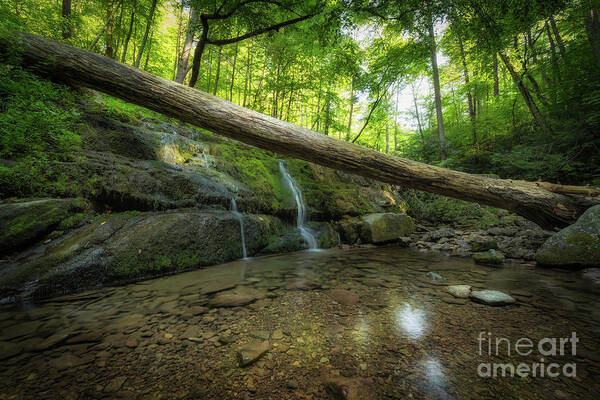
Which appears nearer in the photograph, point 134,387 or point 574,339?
point 134,387

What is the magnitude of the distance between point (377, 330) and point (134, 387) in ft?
5.19

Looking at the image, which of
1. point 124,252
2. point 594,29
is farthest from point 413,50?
point 124,252

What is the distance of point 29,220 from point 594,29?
44.6 ft

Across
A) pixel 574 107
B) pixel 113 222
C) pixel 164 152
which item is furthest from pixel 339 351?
pixel 574 107

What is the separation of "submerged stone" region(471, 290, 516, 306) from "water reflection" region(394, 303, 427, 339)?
2.37 ft

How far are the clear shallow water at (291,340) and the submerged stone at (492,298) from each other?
0.07m

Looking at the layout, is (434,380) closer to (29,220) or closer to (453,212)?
(29,220)

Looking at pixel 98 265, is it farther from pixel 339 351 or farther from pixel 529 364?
pixel 529 364

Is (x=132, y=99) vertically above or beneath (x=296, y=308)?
above

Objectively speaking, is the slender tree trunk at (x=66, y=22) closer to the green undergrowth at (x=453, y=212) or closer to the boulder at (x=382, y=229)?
the boulder at (x=382, y=229)

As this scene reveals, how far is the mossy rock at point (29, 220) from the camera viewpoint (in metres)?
2.45

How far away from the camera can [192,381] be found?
3.74 feet

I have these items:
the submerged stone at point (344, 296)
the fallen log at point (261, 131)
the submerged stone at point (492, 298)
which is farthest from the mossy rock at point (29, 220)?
→ the submerged stone at point (492, 298)

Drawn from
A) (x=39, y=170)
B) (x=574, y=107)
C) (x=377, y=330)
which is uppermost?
(x=574, y=107)
